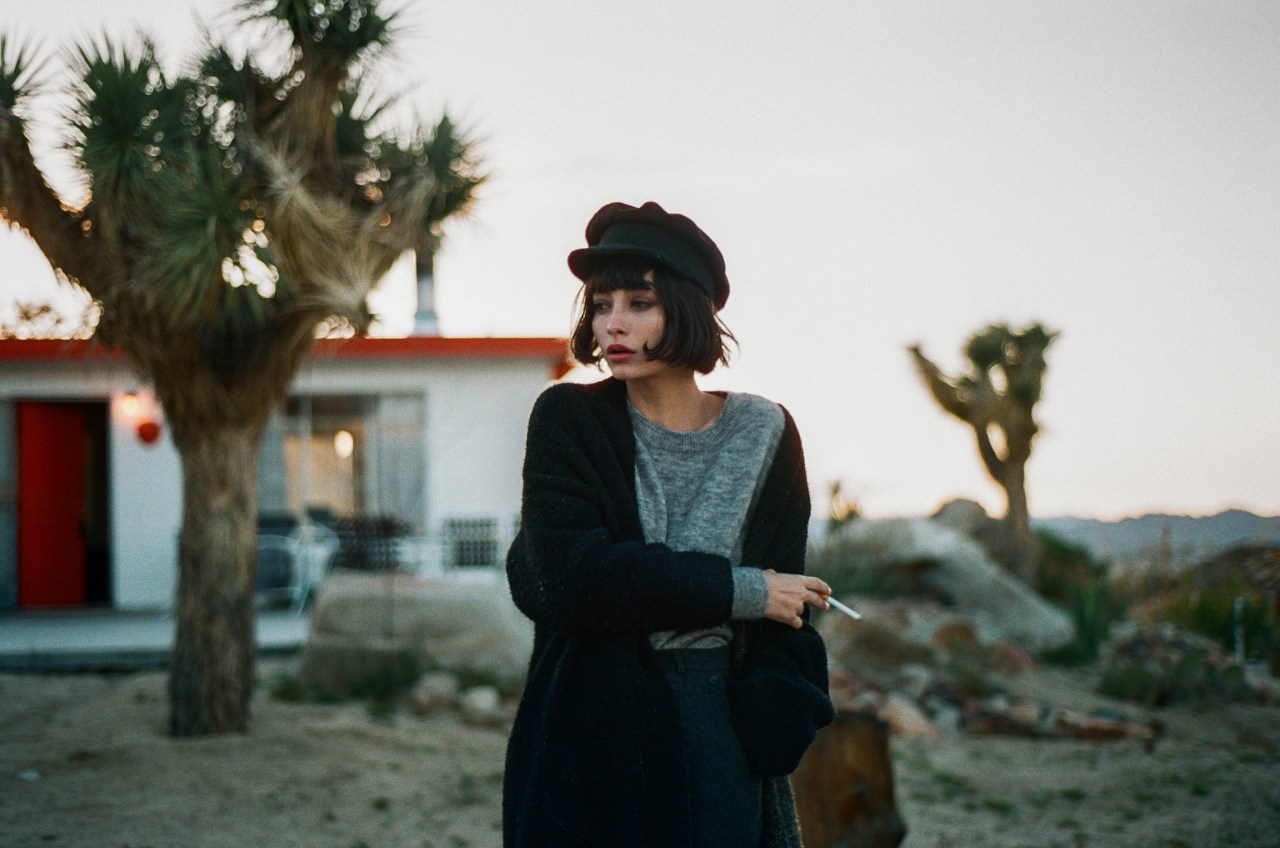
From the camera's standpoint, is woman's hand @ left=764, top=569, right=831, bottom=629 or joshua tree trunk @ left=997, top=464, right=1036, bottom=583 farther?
joshua tree trunk @ left=997, top=464, right=1036, bottom=583

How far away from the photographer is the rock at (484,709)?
679 cm

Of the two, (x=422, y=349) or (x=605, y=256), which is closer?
(x=605, y=256)

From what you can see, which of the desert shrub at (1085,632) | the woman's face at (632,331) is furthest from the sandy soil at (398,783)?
the woman's face at (632,331)

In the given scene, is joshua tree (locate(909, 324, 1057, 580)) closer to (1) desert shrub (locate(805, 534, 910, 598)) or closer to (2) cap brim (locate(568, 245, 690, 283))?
(1) desert shrub (locate(805, 534, 910, 598))

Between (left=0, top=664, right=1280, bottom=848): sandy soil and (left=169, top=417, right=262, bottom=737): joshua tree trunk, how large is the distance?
0.20 meters

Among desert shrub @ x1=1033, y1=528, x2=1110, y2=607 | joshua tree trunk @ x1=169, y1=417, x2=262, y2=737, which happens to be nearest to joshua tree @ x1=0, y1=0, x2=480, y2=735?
joshua tree trunk @ x1=169, y1=417, x2=262, y2=737

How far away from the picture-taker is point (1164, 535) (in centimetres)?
1103

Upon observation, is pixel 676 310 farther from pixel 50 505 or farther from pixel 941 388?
pixel 50 505

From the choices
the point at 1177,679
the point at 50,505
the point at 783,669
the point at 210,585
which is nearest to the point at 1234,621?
the point at 1177,679

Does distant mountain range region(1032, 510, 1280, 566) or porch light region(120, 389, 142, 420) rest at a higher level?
porch light region(120, 389, 142, 420)

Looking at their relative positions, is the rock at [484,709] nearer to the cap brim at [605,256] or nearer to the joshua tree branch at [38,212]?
the joshua tree branch at [38,212]

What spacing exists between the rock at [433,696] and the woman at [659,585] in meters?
5.32

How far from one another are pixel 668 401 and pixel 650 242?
29 centimetres

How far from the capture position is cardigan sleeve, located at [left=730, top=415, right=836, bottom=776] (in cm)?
184
